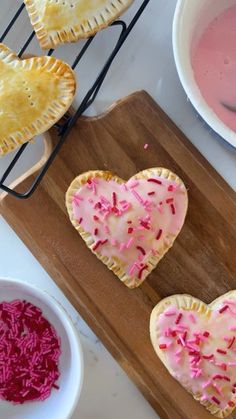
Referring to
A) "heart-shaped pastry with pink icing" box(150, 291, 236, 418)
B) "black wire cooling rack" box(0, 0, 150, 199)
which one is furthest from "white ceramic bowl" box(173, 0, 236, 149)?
"heart-shaped pastry with pink icing" box(150, 291, 236, 418)

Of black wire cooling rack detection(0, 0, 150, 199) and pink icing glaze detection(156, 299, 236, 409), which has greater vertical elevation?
black wire cooling rack detection(0, 0, 150, 199)

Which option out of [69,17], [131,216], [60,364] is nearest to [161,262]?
A: [131,216]

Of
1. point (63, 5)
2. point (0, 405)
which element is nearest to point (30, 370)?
point (0, 405)

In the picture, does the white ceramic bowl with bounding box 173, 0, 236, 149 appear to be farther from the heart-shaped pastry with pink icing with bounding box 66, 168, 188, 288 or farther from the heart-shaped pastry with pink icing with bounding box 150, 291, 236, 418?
the heart-shaped pastry with pink icing with bounding box 150, 291, 236, 418

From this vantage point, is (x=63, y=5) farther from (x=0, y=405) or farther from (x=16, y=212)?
(x=0, y=405)

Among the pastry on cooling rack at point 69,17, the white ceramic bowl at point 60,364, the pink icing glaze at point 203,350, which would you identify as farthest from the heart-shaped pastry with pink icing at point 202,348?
the pastry on cooling rack at point 69,17

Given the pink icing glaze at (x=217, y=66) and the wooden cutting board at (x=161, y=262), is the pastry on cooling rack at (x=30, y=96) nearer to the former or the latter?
the wooden cutting board at (x=161, y=262)
